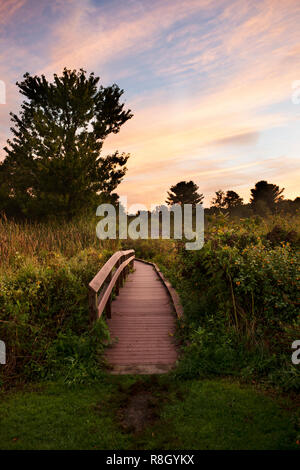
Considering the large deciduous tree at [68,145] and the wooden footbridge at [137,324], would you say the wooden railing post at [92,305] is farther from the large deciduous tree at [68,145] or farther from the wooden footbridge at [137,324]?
the large deciduous tree at [68,145]

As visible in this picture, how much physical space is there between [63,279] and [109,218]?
1357 cm

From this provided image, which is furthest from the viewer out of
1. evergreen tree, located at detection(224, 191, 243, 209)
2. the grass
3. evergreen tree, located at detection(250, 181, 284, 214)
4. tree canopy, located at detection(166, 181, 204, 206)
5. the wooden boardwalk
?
tree canopy, located at detection(166, 181, 204, 206)

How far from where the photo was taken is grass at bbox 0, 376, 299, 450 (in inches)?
98.3

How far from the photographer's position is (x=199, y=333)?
14.0 feet

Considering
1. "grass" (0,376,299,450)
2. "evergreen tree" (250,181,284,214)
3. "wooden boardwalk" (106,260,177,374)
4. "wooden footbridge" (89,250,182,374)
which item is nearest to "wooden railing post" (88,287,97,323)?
"wooden footbridge" (89,250,182,374)

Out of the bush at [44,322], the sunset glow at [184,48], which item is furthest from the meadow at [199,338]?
the sunset glow at [184,48]

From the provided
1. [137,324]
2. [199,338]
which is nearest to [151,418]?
[199,338]

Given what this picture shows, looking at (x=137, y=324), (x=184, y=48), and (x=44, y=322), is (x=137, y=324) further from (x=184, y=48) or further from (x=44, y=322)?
(x=184, y=48)

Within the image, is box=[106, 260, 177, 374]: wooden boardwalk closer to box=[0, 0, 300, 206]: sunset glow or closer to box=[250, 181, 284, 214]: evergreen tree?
box=[0, 0, 300, 206]: sunset glow

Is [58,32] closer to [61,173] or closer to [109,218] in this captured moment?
[61,173]

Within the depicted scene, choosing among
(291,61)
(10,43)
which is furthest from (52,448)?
(291,61)

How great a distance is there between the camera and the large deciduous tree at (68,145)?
55.4ft

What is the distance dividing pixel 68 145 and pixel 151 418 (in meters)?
17.7

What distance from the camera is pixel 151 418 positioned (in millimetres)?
2932
